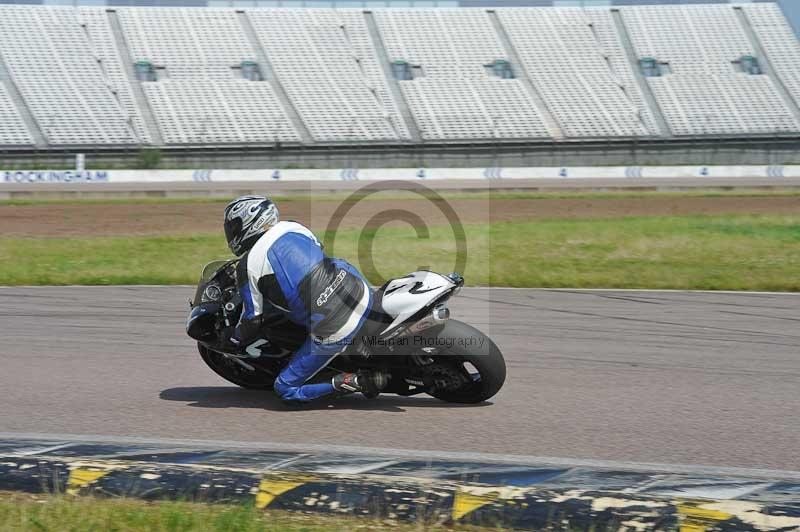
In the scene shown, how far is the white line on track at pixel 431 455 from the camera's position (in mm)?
4766

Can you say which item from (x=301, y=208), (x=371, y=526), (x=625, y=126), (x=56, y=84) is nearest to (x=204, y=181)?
(x=56, y=84)

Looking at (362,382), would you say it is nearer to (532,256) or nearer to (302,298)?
(302,298)

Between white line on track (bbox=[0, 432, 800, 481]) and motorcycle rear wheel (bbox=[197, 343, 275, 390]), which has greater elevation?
motorcycle rear wheel (bbox=[197, 343, 275, 390])

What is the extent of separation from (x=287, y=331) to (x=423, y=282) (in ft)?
3.20

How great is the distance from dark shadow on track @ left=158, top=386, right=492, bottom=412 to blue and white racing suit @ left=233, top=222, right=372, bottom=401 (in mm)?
286

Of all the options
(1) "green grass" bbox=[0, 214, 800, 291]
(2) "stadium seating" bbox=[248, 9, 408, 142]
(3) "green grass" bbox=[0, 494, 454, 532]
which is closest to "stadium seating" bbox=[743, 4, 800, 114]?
(2) "stadium seating" bbox=[248, 9, 408, 142]

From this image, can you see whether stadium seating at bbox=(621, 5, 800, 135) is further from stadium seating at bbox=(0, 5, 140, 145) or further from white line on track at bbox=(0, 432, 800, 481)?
white line on track at bbox=(0, 432, 800, 481)

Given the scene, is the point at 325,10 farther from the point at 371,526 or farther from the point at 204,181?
the point at 371,526

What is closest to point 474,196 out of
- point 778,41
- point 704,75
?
point 704,75

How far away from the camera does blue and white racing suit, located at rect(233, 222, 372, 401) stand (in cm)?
598

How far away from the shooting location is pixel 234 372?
6.80m

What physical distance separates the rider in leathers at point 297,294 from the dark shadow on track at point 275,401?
24 cm

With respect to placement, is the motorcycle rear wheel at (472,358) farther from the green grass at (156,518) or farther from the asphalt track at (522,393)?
the green grass at (156,518)

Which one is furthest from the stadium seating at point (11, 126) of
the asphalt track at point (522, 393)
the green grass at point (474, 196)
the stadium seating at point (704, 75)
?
the asphalt track at point (522, 393)
